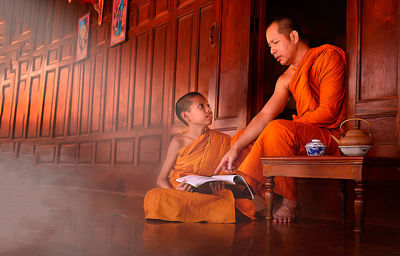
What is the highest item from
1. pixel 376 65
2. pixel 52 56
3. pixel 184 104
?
pixel 52 56

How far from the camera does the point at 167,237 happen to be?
5.81 feet

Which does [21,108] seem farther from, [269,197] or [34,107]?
[269,197]

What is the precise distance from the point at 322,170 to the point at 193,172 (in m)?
1.17

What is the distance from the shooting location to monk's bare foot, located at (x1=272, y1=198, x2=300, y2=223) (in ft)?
7.81

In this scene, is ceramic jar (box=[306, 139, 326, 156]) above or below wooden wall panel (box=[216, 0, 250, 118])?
below

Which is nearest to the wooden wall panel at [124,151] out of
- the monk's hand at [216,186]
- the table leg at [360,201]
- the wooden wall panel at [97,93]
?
the wooden wall panel at [97,93]

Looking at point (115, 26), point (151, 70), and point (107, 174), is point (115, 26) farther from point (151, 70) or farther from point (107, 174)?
point (107, 174)

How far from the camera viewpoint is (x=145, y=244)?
5.20 ft

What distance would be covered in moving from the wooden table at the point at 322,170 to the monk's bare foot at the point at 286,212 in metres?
0.14

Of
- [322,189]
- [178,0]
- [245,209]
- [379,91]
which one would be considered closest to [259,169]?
[245,209]

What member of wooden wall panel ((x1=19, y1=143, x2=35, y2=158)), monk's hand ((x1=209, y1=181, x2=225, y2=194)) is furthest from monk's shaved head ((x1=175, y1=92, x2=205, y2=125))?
wooden wall panel ((x1=19, y1=143, x2=35, y2=158))

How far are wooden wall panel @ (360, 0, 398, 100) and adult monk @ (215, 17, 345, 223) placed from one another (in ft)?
0.49

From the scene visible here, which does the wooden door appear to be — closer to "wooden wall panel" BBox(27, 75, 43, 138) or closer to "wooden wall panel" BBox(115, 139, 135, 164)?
"wooden wall panel" BBox(115, 139, 135, 164)

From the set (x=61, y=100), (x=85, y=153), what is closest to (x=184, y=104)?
(x=85, y=153)
